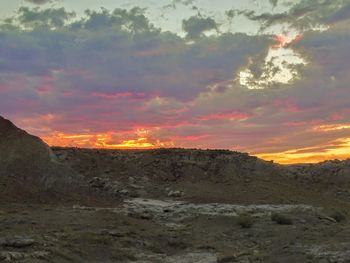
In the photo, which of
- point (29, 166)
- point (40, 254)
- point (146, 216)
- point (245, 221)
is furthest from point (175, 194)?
point (40, 254)

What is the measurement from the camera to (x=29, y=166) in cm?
3669

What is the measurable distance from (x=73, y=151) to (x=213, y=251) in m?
22.2

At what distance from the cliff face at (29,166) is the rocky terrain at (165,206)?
0.07m

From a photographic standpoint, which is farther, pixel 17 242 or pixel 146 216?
pixel 146 216

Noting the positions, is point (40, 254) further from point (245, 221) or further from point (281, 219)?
point (281, 219)

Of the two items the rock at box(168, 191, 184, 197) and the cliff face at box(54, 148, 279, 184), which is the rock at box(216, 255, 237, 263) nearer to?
the rock at box(168, 191, 184, 197)

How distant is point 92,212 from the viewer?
93.5 ft

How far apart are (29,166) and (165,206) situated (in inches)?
414

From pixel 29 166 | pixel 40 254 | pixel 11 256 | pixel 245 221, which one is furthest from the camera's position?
pixel 29 166

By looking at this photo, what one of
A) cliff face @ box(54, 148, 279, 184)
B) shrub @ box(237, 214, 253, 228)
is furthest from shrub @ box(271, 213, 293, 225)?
cliff face @ box(54, 148, 279, 184)

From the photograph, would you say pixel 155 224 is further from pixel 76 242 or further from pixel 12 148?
pixel 12 148

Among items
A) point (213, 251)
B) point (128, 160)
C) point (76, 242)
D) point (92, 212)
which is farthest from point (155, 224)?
point (128, 160)

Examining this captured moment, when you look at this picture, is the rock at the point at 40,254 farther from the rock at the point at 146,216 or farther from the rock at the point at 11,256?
the rock at the point at 146,216

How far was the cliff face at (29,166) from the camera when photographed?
35.0 meters
